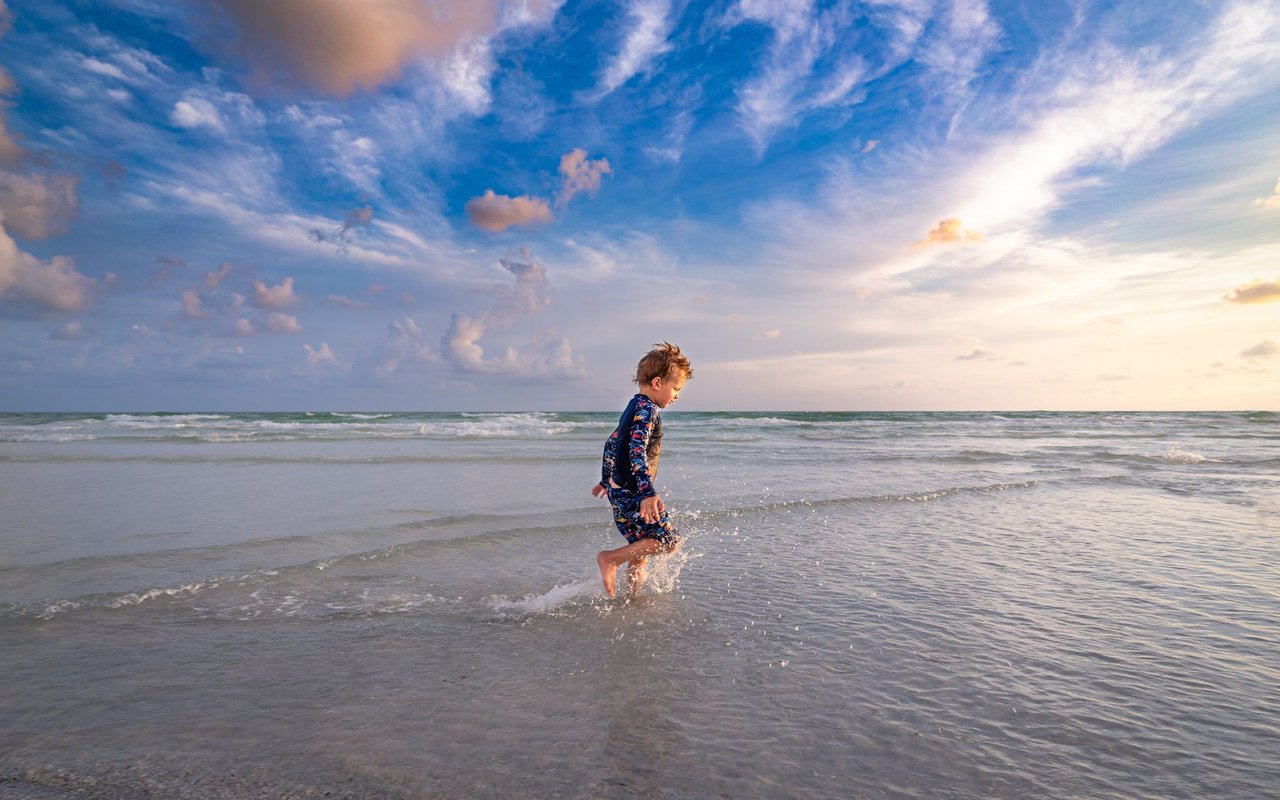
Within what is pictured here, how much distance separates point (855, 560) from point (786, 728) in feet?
11.9

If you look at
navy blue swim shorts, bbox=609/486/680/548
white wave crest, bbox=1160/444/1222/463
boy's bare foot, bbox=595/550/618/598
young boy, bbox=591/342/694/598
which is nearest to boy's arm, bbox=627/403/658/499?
young boy, bbox=591/342/694/598

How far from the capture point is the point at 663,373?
510 cm

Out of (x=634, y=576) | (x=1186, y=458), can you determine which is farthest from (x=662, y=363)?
(x=1186, y=458)

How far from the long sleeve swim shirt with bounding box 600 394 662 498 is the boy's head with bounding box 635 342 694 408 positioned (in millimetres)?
97

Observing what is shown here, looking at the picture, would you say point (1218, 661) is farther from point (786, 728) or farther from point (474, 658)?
point (474, 658)

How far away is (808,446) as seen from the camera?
24.4m

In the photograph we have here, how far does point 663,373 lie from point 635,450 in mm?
640

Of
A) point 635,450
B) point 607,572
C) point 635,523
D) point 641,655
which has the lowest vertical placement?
point 641,655

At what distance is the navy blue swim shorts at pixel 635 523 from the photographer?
16.8ft

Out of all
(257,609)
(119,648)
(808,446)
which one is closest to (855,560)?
(257,609)

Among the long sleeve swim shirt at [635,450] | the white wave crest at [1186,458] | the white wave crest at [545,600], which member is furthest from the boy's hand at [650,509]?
the white wave crest at [1186,458]

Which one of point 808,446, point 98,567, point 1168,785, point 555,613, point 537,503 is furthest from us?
point 808,446

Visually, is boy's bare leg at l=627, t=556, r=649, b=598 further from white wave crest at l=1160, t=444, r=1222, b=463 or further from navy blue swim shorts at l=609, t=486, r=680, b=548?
white wave crest at l=1160, t=444, r=1222, b=463

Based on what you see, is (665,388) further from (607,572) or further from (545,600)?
(545,600)
